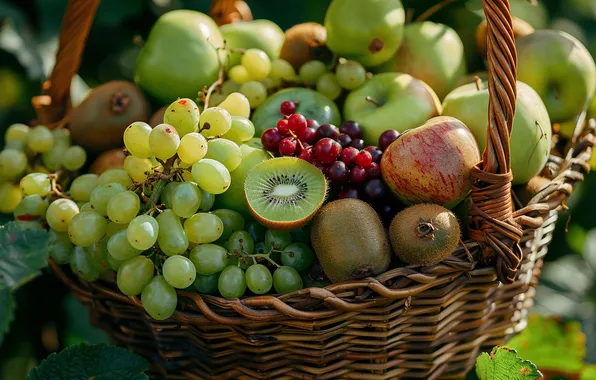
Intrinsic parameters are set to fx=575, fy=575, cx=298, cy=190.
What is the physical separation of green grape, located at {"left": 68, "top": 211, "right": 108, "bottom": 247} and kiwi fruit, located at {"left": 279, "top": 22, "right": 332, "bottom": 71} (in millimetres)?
608

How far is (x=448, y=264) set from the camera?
0.84 metres

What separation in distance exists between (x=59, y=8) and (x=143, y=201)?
947mm

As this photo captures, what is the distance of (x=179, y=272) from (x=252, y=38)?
A: 68 cm

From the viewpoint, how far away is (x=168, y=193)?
0.87 m

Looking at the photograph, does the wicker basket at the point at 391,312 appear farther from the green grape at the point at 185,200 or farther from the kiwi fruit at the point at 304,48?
the kiwi fruit at the point at 304,48

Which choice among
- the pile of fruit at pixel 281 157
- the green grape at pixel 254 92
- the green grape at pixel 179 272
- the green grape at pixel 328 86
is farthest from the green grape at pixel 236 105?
the green grape at pixel 179 272

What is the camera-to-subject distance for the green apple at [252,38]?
130cm

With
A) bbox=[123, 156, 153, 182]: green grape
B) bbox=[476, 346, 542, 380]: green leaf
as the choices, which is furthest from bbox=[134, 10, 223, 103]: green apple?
bbox=[476, 346, 542, 380]: green leaf

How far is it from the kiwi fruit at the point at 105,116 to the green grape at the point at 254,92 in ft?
0.78

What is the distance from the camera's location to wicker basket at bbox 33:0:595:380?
2.67 feet

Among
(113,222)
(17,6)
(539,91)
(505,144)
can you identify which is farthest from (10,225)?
(17,6)

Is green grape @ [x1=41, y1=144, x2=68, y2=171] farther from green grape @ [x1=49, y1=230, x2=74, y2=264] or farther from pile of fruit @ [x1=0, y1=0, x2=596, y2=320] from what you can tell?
green grape @ [x1=49, y1=230, x2=74, y2=264]

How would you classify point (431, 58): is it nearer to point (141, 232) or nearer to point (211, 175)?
point (211, 175)

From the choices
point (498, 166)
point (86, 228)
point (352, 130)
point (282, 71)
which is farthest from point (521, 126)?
point (86, 228)
